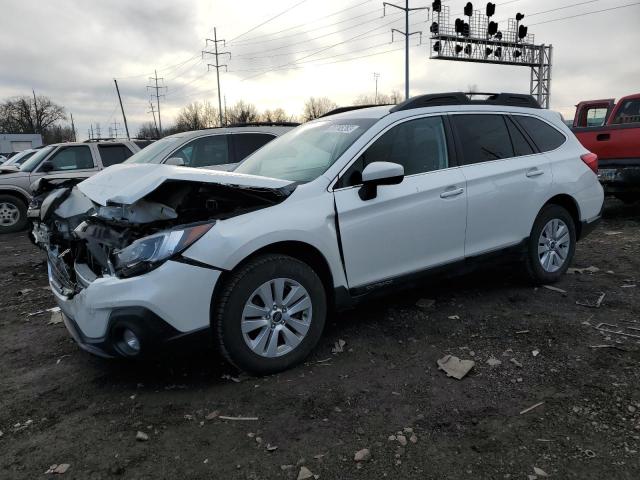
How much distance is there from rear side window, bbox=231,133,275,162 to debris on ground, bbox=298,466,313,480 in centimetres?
631

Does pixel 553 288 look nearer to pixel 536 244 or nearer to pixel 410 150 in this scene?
pixel 536 244

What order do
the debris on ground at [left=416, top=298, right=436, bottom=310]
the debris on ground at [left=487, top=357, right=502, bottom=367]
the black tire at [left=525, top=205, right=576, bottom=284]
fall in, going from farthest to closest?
the black tire at [left=525, top=205, right=576, bottom=284] → the debris on ground at [left=416, top=298, right=436, bottom=310] → the debris on ground at [left=487, top=357, right=502, bottom=367]

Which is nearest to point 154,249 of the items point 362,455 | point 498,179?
point 362,455

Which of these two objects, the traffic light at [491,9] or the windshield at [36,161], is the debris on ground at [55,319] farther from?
the traffic light at [491,9]

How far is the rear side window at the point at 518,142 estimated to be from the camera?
4648mm

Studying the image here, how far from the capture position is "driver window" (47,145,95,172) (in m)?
10.2

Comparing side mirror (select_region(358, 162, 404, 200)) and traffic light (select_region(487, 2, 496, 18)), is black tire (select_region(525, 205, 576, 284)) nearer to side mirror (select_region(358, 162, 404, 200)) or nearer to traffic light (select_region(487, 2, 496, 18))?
side mirror (select_region(358, 162, 404, 200))

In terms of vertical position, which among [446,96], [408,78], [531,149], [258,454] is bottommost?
[258,454]

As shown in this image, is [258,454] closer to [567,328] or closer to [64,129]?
[567,328]

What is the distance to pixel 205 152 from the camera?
7898 mm

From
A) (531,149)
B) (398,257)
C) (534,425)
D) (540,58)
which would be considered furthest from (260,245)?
(540,58)

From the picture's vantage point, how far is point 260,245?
310cm

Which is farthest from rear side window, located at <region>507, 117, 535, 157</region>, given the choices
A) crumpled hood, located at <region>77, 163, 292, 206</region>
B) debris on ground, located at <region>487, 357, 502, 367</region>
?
crumpled hood, located at <region>77, 163, 292, 206</region>

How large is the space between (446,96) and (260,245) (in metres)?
2.30
